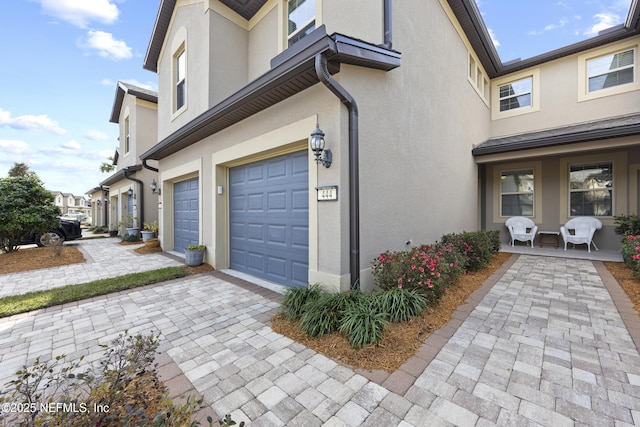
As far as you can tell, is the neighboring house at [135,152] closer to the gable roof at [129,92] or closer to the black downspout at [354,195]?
the gable roof at [129,92]

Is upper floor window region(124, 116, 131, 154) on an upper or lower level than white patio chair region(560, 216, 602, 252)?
upper

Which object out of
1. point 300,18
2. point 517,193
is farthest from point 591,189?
point 300,18

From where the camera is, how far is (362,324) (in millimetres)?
2814

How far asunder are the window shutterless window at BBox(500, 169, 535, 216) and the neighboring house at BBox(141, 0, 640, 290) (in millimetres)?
51

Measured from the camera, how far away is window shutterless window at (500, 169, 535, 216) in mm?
8969

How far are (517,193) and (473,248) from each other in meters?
5.37

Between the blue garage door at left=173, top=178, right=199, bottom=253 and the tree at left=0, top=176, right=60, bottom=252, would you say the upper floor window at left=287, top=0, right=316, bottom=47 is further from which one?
the tree at left=0, top=176, right=60, bottom=252

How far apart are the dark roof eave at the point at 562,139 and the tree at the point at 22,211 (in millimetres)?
14063

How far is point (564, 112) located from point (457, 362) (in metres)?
10.4

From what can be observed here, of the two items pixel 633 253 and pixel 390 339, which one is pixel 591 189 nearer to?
pixel 633 253

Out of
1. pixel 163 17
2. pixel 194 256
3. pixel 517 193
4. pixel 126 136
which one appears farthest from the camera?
pixel 126 136

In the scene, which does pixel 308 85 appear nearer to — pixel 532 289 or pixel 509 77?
pixel 532 289

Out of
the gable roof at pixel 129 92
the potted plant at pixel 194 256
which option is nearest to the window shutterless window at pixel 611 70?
the potted plant at pixel 194 256

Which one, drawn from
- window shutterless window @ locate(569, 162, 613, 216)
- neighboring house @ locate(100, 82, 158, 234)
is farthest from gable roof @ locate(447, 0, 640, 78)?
neighboring house @ locate(100, 82, 158, 234)
